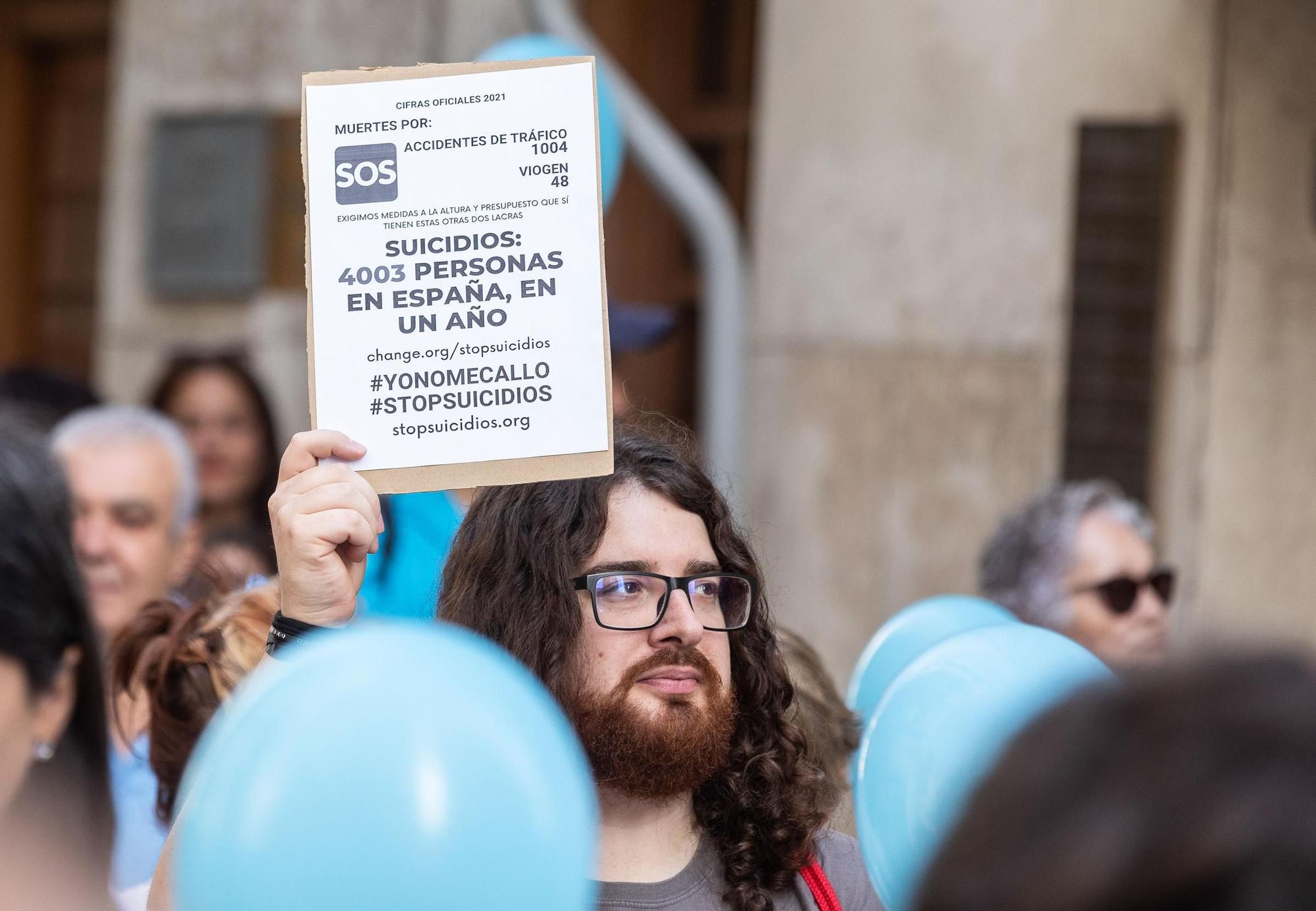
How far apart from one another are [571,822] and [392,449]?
0.97m

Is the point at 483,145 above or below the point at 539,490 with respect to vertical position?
above

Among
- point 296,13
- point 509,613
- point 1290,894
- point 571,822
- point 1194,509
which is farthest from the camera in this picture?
point 296,13

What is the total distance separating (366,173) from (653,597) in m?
0.77

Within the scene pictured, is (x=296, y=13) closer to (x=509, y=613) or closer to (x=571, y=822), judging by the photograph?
(x=509, y=613)

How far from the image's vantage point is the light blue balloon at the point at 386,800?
4.44 ft

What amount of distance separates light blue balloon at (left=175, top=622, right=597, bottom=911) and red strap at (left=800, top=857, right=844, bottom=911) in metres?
1.02

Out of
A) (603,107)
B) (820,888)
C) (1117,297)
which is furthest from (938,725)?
(1117,297)

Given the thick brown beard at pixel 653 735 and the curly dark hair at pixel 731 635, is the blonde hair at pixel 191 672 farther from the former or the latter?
the thick brown beard at pixel 653 735

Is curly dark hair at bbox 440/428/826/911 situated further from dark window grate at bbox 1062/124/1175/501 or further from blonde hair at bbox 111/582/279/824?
dark window grate at bbox 1062/124/1175/501

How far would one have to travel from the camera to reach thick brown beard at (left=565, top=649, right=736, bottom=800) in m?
2.36

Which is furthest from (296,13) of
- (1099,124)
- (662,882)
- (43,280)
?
(662,882)

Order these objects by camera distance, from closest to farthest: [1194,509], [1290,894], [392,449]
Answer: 1. [1290,894]
2. [392,449]
3. [1194,509]

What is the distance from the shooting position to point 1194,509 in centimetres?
607

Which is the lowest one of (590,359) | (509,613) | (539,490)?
(509,613)
